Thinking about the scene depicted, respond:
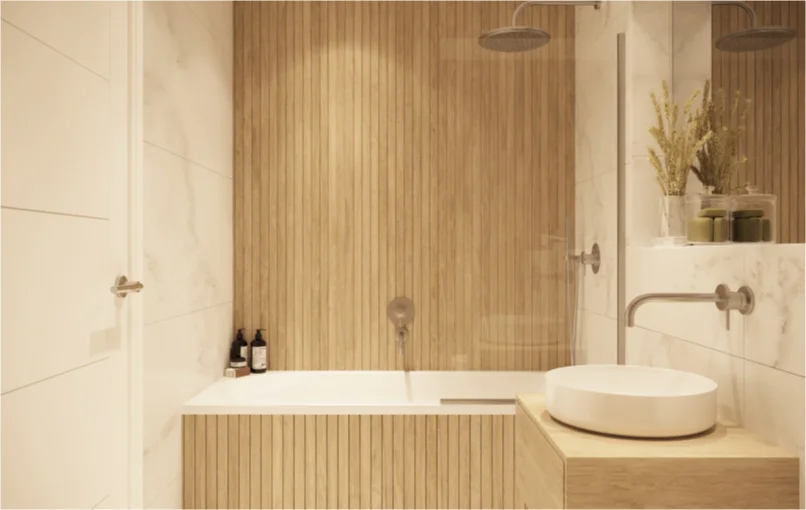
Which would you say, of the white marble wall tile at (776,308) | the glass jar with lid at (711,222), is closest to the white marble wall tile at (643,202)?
the glass jar with lid at (711,222)

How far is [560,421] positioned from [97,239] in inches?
52.3

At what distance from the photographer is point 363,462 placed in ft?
7.18

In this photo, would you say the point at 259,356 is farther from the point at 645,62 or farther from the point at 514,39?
the point at 645,62

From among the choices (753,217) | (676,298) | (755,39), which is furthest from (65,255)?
(755,39)

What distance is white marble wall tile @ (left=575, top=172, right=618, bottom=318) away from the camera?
2305 millimetres

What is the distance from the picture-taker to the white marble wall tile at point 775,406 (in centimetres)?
117

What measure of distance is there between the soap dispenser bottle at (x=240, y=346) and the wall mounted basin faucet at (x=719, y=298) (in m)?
1.98

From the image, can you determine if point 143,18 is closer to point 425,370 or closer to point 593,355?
point 425,370

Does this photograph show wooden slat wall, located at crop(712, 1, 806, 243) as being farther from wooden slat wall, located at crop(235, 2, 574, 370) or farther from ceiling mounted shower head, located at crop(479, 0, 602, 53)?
wooden slat wall, located at crop(235, 2, 574, 370)

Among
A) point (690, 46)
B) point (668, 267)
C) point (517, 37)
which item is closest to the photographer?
point (668, 267)

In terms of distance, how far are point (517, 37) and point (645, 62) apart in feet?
1.92

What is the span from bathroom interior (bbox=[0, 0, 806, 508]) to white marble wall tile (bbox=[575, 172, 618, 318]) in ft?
0.04

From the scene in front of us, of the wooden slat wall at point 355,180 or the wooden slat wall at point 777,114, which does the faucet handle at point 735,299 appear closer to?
the wooden slat wall at point 777,114

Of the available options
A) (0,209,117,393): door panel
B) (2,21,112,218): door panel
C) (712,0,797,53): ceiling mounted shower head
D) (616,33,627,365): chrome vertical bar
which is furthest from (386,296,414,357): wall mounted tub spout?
(712,0,797,53): ceiling mounted shower head
